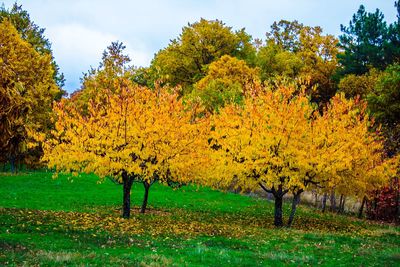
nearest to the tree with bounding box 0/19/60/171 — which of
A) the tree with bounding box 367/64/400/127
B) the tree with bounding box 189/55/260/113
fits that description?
the tree with bounding box 189/55/260/113

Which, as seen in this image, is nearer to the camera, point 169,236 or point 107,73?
point 169,236

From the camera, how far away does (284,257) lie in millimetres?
16469

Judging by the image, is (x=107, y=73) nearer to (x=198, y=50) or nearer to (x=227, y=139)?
(x=198, y=50)

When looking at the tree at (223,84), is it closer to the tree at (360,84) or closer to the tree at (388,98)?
the tree at (360,84)

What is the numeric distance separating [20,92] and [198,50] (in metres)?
53.7

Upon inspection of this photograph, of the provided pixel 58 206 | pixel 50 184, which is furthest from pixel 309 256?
pixel 50 184

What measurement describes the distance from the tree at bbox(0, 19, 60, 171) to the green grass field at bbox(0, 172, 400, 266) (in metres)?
3.53

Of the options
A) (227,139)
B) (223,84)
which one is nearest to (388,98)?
(227,139)

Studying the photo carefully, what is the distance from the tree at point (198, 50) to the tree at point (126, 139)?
43253 mm

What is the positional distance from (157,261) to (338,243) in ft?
35.4

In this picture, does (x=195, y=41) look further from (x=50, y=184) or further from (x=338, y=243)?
(x=338, y=243)

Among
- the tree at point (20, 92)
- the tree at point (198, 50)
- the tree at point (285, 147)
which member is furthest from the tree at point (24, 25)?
the tree at point (285, 147)

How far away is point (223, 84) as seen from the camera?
50969 mm

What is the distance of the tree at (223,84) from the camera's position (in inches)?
1838
